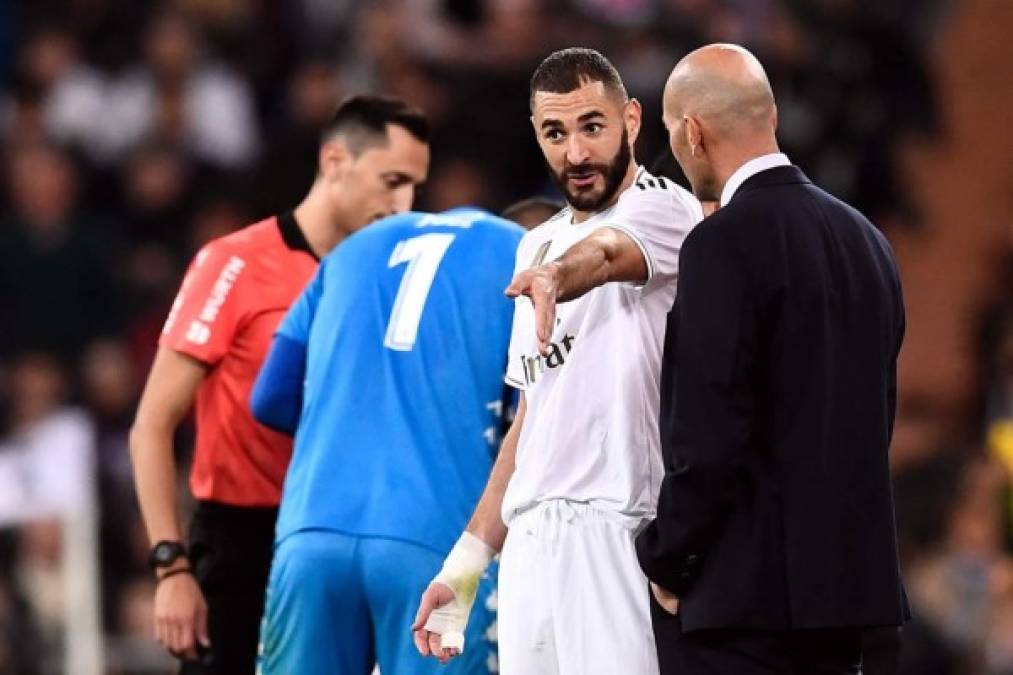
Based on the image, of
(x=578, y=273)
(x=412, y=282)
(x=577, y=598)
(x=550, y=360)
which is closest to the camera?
(x=578, y=273)

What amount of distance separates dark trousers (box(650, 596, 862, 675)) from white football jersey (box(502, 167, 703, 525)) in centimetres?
40

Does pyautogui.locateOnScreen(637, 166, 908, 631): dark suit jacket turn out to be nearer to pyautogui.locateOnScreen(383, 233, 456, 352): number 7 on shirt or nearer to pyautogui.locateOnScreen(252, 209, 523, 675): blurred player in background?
pyautogui.locateOnScreen(252, 209, 523, 675): blurred player in background

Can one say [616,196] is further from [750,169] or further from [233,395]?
[233,395]

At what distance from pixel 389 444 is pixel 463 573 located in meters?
0.61

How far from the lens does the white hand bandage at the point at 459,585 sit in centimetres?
474

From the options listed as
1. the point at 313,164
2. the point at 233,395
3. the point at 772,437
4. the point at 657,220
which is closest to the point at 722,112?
the point at 657,220

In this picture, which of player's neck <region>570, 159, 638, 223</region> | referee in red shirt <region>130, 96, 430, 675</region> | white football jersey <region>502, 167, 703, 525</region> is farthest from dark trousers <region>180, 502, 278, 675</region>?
player's neck <region>570, 159, 638, 223</region>

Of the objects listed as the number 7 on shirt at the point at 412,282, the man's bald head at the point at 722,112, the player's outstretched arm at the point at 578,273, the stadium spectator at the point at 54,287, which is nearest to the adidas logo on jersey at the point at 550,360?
the player's outstretched arm at the point at 578,273

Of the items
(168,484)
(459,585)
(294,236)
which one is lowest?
(459,585)

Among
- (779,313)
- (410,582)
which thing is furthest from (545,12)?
(779,313)

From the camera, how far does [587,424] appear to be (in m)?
4.59

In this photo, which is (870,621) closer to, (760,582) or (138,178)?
(760,582)

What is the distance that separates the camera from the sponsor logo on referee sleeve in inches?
235

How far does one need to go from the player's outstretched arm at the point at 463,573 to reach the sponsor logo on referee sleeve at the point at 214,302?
139 centimetres
